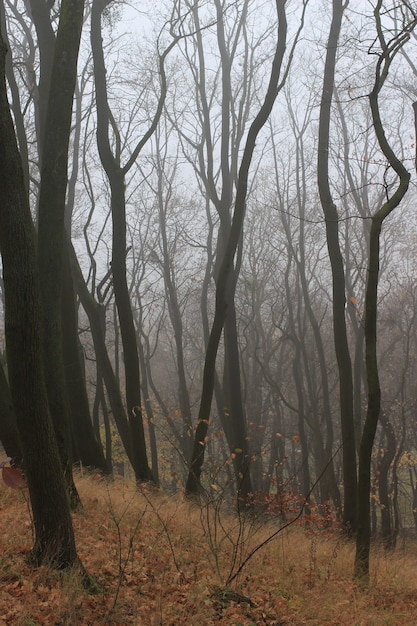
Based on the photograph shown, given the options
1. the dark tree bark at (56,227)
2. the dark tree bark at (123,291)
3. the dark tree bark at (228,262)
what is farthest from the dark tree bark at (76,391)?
the dark tree bark at (56,227)

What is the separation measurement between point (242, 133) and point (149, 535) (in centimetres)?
1499

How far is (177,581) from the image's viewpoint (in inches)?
214

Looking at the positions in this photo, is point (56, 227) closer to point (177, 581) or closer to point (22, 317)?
point (22, 317)

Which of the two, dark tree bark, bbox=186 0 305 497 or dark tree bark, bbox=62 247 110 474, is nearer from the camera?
dark tree bark, bbox=62 247 110 474

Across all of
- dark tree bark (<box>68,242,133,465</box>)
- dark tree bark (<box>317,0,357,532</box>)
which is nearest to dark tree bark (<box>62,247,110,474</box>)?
dark tree bark (<box>68,242,133,465</box>)

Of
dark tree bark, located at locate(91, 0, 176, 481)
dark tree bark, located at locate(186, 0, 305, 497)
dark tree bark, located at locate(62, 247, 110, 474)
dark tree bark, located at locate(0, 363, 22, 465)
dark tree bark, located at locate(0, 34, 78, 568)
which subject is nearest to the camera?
dark tree bark, located at locate(0, 34, 78, 568)

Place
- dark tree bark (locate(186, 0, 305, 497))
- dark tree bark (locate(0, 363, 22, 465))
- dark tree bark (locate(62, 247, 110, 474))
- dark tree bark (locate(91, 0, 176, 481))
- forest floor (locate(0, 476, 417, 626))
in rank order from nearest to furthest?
forest floor (locate(0, 476, 417, 626)) < dark tree bark (locate(0, 363, 22, 465)) < dark tree bark (locate(62, 247, 110, 474)) < dark tree bark (locate(91, 0, 176, 481)) < dark tree bark (locate(186, 0, 305, 497))

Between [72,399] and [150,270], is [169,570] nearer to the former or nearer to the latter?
[72,399]

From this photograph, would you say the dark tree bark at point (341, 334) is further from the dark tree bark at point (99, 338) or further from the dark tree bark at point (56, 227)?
the dark tree bark at point (56, 227)

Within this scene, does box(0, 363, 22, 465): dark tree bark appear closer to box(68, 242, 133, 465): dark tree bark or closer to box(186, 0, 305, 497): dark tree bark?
box(68, 242, 133, 465): dark tree bark

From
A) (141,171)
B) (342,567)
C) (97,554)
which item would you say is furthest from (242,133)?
(97,554)

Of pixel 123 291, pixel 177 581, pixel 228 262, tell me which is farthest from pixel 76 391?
pixel 177 581

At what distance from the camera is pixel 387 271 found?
25.7 m

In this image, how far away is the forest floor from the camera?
4477 mm
